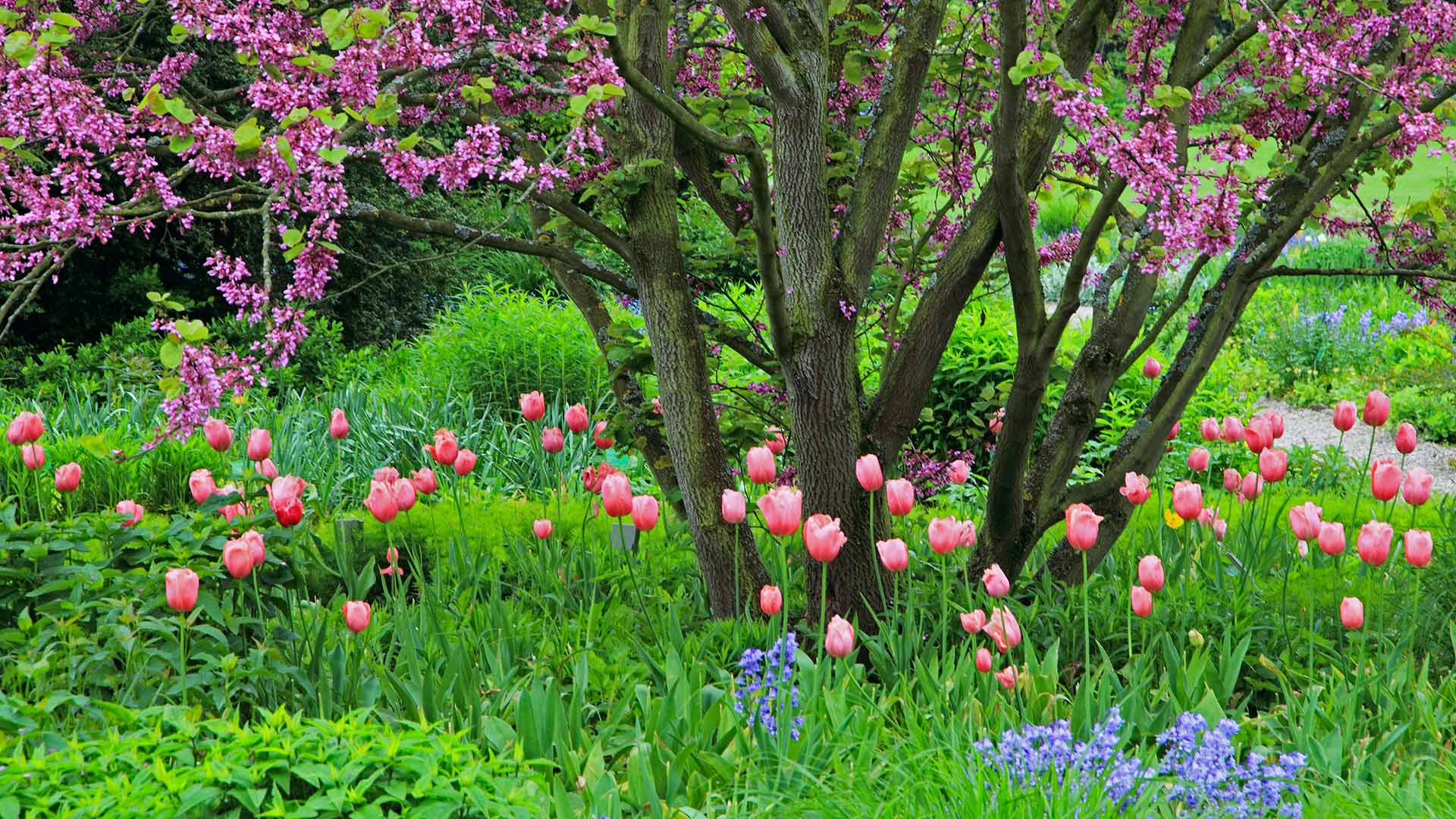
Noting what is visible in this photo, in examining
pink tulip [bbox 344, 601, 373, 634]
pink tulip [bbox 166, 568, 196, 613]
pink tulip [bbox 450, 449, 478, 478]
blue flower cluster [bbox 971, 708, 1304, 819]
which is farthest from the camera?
pink tulip [bbox 450, 449, 478, 478]

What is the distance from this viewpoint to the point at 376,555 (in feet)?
14.0

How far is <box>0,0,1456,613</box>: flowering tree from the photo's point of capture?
279 centimetres

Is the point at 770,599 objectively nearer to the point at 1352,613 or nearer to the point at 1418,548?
the point at 1352,613

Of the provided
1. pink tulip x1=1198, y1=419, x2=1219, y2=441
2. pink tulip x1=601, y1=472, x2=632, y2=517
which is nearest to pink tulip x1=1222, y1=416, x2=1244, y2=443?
pink tulip x1=1198, y1=419, x2=1219, y2=441

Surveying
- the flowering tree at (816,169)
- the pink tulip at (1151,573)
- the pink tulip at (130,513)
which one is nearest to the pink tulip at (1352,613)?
the pink tulip at (1151,573)

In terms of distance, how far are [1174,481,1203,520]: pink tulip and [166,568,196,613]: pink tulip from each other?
2348 millimetres

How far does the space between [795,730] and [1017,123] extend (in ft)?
4.75

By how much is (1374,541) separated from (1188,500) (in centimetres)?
46

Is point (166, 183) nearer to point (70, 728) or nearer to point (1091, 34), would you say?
point (70, 728)

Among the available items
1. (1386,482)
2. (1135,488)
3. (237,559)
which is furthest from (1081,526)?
(237,559)

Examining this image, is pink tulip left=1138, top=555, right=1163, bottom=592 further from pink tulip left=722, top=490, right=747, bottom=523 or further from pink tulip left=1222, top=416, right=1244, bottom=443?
pink tulip left=1222, top=416, right=1244, bottom=443

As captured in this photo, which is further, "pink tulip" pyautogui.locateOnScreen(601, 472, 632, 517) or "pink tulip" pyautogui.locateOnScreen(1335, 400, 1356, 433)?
"pink tulip" pyautogui.locateOnScreen(1335, 400, 1356, 433)

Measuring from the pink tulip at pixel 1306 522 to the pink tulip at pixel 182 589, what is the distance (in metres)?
2.54

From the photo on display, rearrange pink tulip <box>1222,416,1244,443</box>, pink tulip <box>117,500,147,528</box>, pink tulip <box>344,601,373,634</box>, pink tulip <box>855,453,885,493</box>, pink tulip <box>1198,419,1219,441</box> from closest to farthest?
pink tulip <box>344,601,373,634</box>, pink tulip <box>855,453,885,493</box>, pink tulip <box>117,500,147,528</box>, pink tulip <box>1222,416,1244,443</box>, pink tulip <box>1198,419,1219,441</box>
